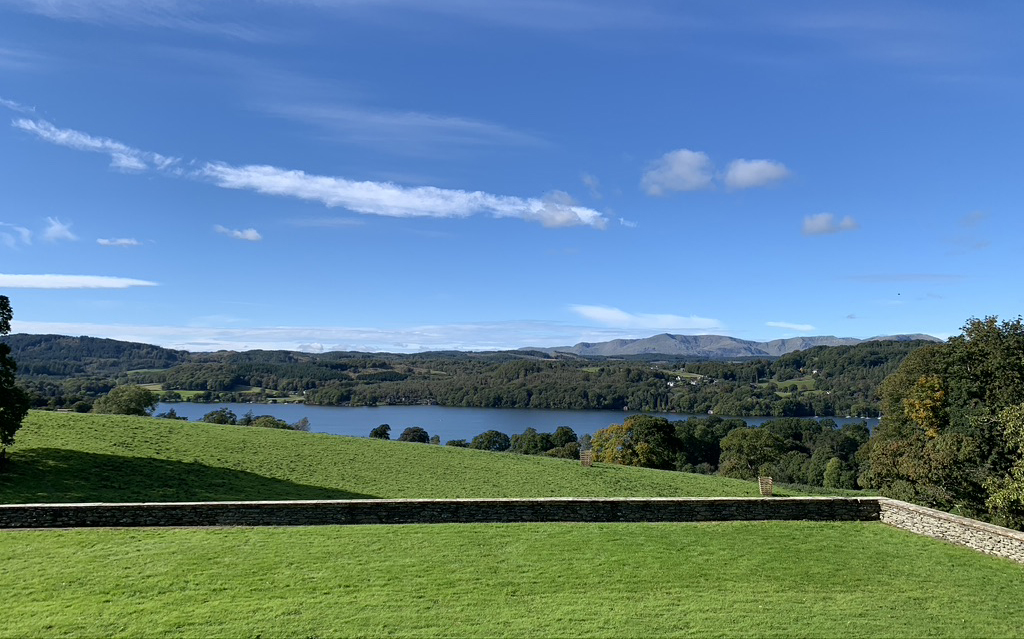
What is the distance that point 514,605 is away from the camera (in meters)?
11.0

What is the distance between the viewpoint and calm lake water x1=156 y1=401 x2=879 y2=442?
139875 millimetres

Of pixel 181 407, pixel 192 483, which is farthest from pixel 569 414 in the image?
pixel 192 483

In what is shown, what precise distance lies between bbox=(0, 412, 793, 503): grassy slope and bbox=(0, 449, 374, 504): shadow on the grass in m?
0.04

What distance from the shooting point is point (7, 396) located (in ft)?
74.9

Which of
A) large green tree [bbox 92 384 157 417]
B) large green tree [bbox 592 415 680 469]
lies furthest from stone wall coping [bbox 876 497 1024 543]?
large green tree [bbox 92 384 157 417]

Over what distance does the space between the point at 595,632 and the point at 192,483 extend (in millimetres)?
22064

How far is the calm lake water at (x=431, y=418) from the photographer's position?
139875mm

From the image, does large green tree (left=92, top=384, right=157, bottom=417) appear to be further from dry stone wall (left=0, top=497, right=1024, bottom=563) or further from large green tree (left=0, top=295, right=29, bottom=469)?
dry stone wall (left=0, top=497, right=1024, bottom=563)

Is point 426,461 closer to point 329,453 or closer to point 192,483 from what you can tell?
point 329,453

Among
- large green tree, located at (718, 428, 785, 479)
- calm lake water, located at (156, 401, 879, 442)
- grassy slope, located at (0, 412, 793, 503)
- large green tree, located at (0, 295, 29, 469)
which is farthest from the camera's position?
calm lake water, located at (156, 401, 879, 442)

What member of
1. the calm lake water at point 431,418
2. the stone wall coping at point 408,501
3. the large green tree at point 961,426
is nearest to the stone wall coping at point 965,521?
the stone wall coping at point 408,501

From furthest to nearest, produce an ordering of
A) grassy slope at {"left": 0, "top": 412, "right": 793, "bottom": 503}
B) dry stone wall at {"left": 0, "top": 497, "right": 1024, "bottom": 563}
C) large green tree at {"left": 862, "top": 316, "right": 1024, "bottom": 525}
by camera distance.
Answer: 1. large green tree at {"left": 862, "top": 316, "right": 1024, "bottom": 525}
2. grassy slope at {"left": 0, "top": 412, "right": 793, "bottom": 503}
3. dry stone wall at {"left": 0, "top": 497, "right": 1024, "bottom": 563}

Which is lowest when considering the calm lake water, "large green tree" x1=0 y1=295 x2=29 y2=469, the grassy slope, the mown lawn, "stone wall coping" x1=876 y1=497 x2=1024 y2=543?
the calm lake water

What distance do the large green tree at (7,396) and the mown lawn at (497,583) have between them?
11191 mm
